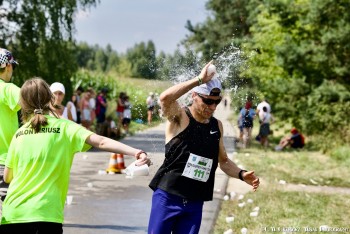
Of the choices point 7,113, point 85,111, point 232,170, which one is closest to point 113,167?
point 85,111

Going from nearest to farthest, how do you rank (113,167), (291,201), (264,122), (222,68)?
1. (222,68)
2. (291,201)
3. (113,167)
4. (264,122)

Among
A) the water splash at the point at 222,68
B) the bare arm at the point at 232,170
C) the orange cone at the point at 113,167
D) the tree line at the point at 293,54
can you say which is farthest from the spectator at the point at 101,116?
the bare arm at the point at 232,170

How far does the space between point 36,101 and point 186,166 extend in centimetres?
136

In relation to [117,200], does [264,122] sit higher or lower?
higher

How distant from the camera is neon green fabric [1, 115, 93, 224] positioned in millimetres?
4508

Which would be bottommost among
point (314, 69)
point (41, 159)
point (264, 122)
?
point (264, 122)

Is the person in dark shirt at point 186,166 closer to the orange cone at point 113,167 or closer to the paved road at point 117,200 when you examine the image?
the paved road at point 117,200

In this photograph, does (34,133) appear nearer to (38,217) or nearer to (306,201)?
(38,217)

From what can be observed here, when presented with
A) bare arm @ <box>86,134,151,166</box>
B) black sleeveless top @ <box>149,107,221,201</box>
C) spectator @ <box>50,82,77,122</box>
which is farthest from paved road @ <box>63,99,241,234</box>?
bare arm @ <box>86,134,151,166</box>

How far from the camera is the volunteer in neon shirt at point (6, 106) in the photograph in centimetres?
592

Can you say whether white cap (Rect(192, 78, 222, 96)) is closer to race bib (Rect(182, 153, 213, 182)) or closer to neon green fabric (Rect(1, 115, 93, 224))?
race bib (Rect(182, 153, 213, 182))

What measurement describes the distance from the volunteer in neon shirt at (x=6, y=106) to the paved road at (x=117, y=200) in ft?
4.22

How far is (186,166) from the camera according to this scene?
5.41 m

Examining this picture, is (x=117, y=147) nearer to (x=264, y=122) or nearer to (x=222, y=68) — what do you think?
(x=222, y=68)
